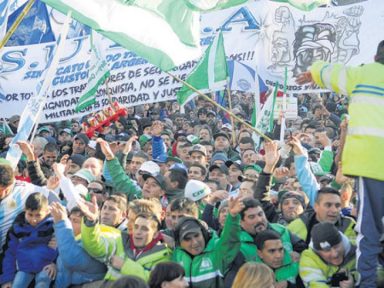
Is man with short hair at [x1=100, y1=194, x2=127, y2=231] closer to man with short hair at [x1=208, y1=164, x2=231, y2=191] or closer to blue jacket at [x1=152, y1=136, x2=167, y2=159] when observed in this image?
man with short hair at [x1=208, y1=164, x2=231, y2=191]

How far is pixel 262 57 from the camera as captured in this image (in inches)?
509

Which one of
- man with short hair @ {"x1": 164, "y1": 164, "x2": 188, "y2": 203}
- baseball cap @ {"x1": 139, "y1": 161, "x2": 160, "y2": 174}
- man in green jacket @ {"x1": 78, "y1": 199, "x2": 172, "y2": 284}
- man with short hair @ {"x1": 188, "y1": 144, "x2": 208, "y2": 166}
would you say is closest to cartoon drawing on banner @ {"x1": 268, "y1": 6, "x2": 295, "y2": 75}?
man with short hair @ {"x1": 188, "y1": 144, "x2": 208, "y2": 166}

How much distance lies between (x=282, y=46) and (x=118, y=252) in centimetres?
724

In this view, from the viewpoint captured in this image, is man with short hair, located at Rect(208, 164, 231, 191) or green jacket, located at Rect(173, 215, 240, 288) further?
man with short hair, located at Rect(208, 164, 231, 191)

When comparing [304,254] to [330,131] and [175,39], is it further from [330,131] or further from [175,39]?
[330,131]

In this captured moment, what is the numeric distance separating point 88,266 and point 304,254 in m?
1.63

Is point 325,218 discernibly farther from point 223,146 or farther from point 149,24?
point 223,146

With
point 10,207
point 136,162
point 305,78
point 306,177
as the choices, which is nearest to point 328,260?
point 305,78

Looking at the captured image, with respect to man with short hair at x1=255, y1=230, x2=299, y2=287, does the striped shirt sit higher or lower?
higher

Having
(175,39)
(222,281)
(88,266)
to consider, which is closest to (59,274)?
(88,266)

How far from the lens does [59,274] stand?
6.37 m

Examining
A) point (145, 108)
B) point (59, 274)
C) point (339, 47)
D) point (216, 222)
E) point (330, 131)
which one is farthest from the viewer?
point (145, 108)

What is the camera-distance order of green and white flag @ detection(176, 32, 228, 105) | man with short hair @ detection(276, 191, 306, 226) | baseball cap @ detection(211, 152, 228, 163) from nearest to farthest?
man with short hair @ detection(276, 191, 306, 226), baseball cap @ detection(211, 152, 228, 163), green and white flag @ detection(176, 32, 228, 105)

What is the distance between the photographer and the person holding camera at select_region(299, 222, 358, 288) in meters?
5.58
